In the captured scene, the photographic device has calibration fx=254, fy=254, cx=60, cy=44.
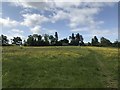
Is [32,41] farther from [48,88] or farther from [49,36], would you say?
[48,88]

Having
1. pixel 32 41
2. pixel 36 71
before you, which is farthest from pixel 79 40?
pixel 36 71

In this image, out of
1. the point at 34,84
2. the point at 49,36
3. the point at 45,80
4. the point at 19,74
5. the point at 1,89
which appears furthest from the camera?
the point at 49,36

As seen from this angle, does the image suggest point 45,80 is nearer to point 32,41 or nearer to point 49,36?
point 32,41

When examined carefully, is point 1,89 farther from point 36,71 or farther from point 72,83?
point 36,71

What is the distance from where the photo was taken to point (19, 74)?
72.8ft

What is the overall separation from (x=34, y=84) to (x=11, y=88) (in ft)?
6.04

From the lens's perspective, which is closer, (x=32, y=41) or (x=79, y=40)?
(x=32, y=41)

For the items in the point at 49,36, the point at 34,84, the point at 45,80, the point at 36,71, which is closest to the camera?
the point at 34,84

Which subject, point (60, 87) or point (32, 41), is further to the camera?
point (32, 41)

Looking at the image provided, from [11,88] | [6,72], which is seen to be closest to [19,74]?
[6,72]

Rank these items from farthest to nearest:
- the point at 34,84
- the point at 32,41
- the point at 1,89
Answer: the point at 32,41, the point at 34,84, the point at 1,89

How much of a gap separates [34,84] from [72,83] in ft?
9.22

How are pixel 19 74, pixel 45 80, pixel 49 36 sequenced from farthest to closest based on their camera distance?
pixel 49 36 → pixel 19 74 → pixel 45 80

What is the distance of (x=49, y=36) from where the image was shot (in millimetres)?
185750
